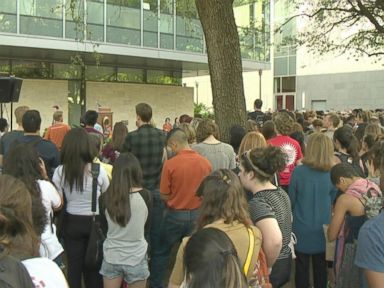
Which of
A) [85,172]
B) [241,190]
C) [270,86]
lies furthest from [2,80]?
[270,86]

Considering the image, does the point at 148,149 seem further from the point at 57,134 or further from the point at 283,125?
the point at 57,134

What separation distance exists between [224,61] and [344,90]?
3098cm

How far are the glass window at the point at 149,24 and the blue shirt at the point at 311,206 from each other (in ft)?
59.3

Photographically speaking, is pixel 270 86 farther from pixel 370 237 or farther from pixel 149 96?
pixel 370 237

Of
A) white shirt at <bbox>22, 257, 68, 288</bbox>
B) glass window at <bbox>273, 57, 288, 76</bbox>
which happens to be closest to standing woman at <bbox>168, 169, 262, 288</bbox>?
white shirt at <bbox>22, 257, 68, 288</bbox>

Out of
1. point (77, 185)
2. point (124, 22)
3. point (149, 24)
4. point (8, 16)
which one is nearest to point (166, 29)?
point (149, 24)

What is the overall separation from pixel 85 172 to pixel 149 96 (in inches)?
872

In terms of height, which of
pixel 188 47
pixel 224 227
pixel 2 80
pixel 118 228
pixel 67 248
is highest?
pixel 188 47

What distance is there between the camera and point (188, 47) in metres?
23.8

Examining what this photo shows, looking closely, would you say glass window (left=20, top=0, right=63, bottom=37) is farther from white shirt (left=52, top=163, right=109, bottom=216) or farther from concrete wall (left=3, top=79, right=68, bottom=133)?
white shirt (left=52, top=163, right=109, bottom=216)

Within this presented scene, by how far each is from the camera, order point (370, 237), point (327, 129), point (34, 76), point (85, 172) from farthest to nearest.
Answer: point (34, 76)
point (327, 129)
point (85, 172)
point (370, 237)

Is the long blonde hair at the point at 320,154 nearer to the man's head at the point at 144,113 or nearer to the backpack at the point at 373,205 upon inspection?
the backpack at the point at 373,205

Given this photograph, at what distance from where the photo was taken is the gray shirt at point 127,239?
4.40 m

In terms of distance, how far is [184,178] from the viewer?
5.41 metres
